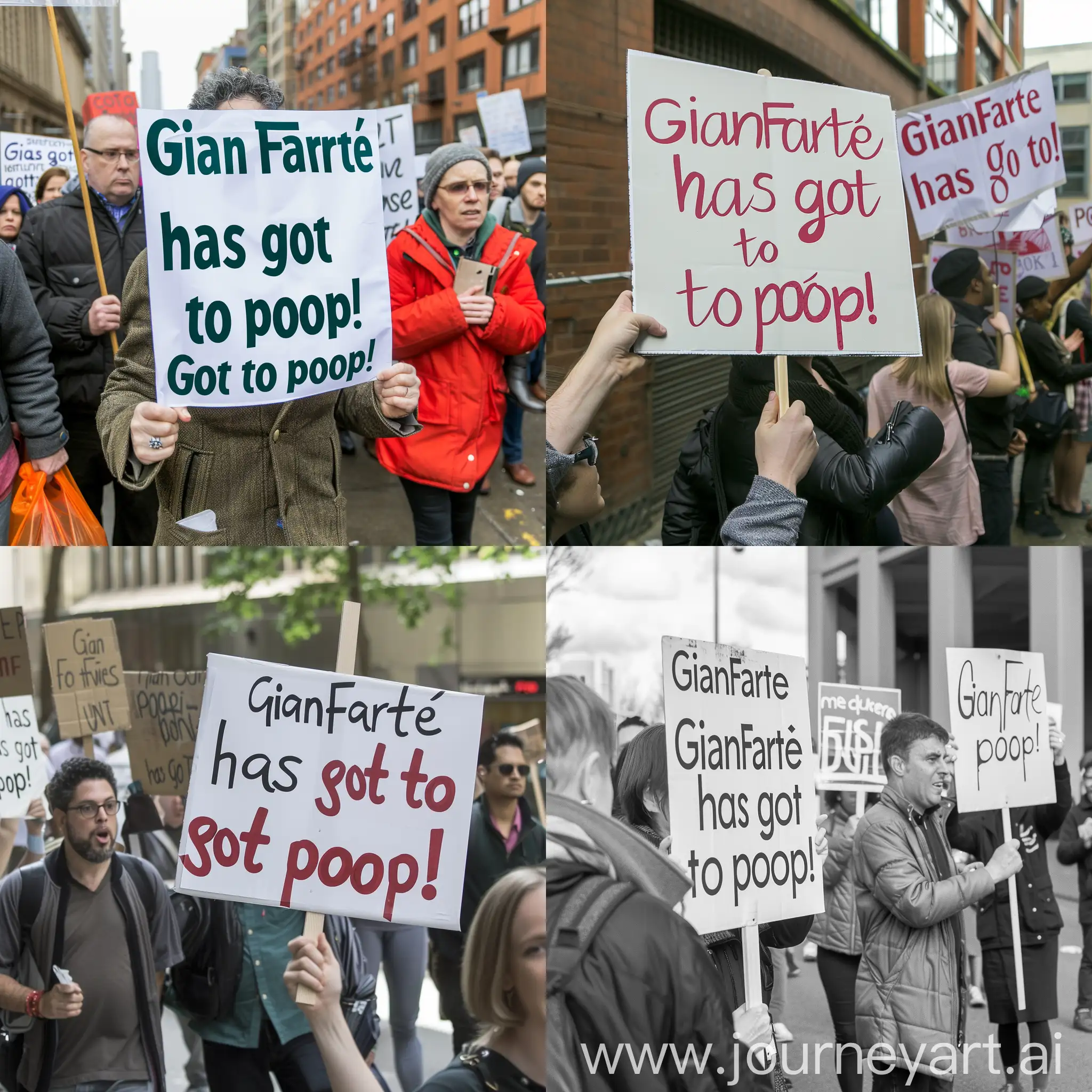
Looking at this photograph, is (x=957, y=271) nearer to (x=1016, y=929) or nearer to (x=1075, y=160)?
(x=1075, y=160)

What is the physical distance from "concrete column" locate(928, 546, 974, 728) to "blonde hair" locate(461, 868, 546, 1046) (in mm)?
1299

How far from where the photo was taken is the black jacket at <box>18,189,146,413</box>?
384cm

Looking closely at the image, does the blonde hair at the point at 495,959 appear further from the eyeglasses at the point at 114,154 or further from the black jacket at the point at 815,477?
the eyeglasses at the point at 114,154

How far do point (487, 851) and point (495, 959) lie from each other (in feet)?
1.80

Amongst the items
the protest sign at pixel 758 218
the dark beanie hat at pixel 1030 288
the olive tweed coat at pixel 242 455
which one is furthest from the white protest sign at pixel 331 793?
the dark beanie hat at pixel 1030 288

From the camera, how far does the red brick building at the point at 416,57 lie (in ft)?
17.3

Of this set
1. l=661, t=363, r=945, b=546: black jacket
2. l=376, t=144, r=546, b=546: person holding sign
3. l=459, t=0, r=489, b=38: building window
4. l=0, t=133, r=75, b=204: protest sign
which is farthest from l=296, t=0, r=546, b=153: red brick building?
l=661, t=363, r=945, b=546: black jacket

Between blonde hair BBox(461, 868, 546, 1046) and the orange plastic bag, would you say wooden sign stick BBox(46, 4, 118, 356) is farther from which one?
blonde hair BBox(461, 868, 546, 1046)

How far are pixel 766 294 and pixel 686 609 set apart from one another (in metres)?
1.03

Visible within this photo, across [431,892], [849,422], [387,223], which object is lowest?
[431,892]

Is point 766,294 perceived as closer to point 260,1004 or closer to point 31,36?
point 260,1004

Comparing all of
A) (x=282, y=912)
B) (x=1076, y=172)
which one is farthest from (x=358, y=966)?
(x=1076, y=172)

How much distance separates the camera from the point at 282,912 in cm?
390

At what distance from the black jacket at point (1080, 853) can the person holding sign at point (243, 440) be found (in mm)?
2349
